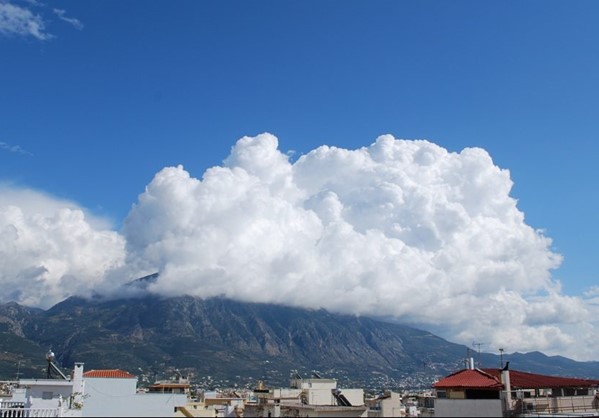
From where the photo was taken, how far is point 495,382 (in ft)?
187

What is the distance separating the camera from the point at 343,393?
86125mm

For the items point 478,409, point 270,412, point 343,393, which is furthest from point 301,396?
point 478,409

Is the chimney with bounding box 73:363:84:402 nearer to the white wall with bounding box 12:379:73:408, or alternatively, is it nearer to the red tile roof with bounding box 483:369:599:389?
the white wall with bounding box 12:379:73:408

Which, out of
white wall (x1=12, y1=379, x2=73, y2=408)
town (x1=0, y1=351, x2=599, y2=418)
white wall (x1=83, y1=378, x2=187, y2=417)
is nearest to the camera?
town (x1=0, y1=351, x2=599, y2=418)

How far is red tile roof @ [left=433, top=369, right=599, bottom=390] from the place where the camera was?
57438 millimetres

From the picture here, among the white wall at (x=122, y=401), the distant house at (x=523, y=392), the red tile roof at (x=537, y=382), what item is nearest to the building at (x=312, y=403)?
the white wall at (x=122, y=401)

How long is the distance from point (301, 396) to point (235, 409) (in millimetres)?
12823

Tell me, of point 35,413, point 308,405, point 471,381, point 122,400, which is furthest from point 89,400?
point 471,381

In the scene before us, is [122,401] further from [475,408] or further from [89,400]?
[475,408]

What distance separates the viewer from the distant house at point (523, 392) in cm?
5516

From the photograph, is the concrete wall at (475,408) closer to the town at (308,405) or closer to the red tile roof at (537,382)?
the town at (308,405)

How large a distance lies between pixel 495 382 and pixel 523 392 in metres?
2.62

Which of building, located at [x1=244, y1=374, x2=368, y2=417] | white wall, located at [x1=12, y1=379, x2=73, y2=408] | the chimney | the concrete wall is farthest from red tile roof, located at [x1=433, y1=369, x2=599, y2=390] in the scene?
white wall, located at [x1=12, y1=379, x2=73, y2=408]

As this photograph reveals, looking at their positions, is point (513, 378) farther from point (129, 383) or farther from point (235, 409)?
point (129, 383)
